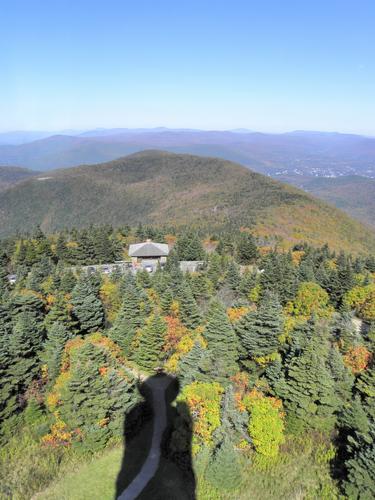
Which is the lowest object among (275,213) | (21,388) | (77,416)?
(275,213)

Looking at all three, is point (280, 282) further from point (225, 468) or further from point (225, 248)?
point (225, 468)

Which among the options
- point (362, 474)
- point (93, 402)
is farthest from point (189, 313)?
point (362, 474)

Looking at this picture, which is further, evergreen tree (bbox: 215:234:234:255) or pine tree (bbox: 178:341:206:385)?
evergreen tree (bbox: 215:234:234:255)

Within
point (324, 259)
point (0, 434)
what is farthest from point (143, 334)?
point (324, 259)

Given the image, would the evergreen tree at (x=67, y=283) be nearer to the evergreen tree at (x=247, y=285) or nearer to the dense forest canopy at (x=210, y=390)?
the dense forest canopy at (x=210, y=390)

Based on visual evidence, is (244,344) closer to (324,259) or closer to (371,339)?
(371,339)

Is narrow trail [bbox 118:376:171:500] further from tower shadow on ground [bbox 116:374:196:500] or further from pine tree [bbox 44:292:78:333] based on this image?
pine tree [bbox 44:292:78:333]

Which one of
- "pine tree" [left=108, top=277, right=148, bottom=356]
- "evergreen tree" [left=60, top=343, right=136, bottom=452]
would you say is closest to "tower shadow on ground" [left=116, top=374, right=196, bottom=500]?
"evergreen tree" [left=60, top=343, right=136, bottom=452]
